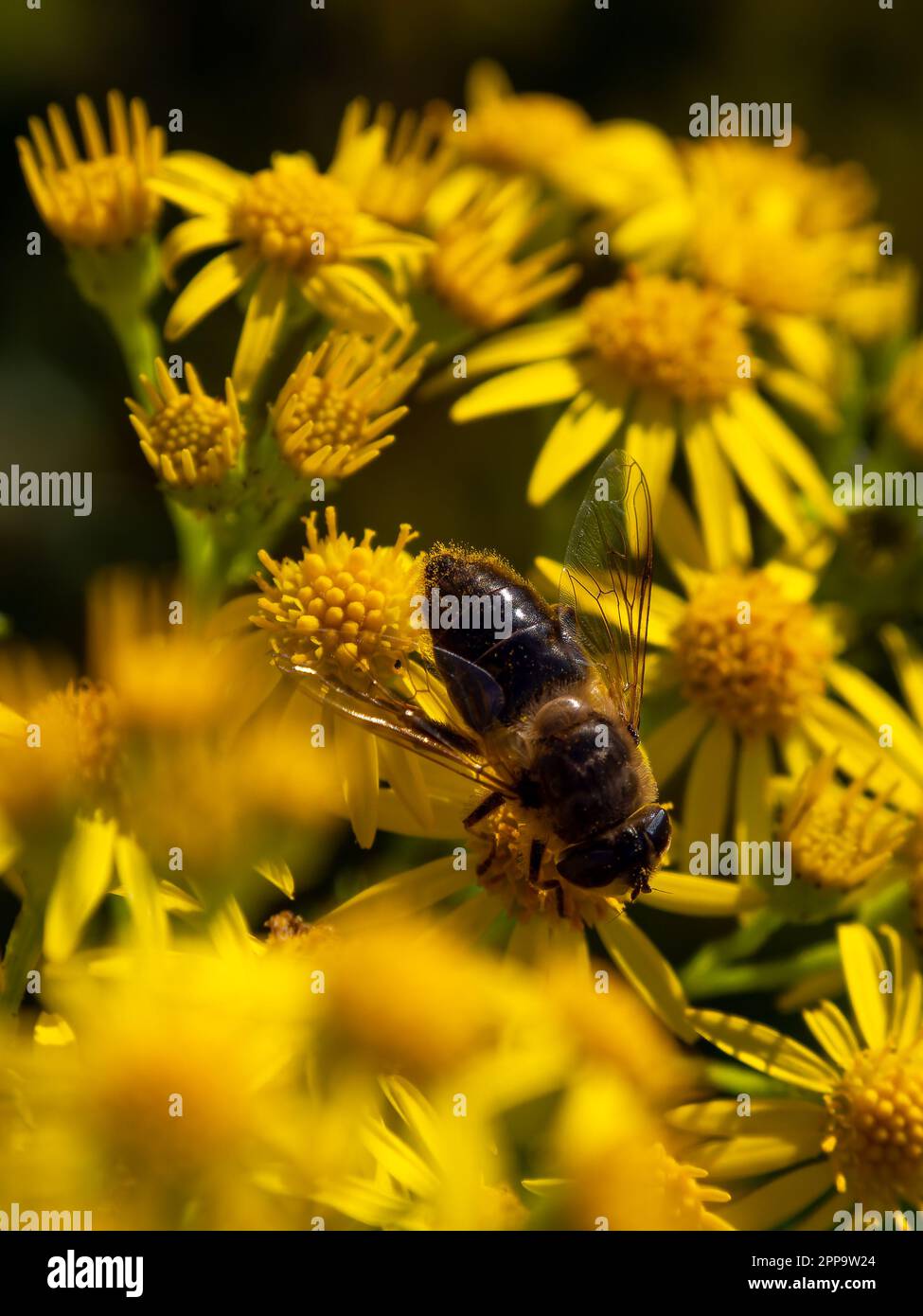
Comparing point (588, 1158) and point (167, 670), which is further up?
point (167, 670)

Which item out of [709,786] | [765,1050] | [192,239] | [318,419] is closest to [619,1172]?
[765,1050]

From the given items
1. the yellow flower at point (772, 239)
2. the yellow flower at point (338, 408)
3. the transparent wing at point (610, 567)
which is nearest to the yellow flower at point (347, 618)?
the yellow flower at point (338, 408)

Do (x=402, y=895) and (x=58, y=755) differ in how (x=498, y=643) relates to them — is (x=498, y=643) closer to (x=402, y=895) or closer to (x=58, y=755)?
(x=402, y=895)

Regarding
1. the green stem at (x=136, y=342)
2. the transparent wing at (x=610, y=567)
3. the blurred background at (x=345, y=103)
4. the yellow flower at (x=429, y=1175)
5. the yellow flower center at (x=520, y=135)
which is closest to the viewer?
the yellow flower at (x=429, y=1175)

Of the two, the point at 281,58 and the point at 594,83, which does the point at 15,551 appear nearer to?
the point at 281,58

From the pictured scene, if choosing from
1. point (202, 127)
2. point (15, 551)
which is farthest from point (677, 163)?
point (15, 551)

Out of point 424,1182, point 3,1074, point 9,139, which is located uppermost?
point 9,139

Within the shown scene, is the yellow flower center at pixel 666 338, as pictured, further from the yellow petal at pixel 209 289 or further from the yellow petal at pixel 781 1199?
the yellow petal at pixel 781 1199
